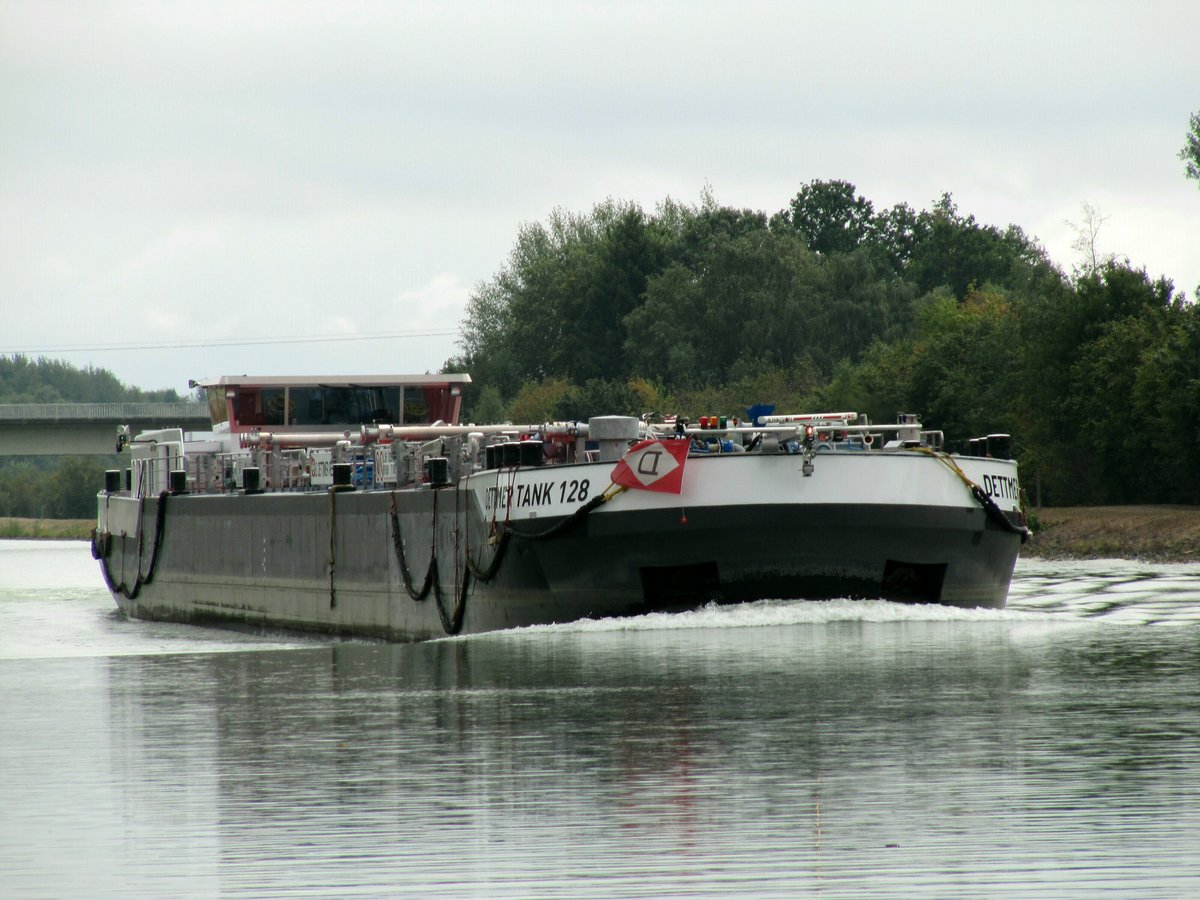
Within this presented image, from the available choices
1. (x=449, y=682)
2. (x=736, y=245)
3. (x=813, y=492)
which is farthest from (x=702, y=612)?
(x=736, y=245)

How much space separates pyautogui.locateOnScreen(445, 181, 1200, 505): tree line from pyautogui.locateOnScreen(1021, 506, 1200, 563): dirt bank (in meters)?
2.16

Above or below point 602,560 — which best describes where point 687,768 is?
below

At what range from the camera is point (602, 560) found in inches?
912

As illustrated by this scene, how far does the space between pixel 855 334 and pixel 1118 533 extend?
48.8 meters

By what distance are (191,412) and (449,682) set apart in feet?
210

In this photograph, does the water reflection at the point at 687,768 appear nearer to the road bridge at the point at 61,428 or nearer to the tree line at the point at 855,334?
the tree line at the point at 855,334

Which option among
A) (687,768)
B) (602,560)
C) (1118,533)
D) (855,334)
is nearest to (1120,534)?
(1118,533)

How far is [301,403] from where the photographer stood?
37031 millimetres

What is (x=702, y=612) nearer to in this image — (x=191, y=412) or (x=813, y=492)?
(x=813, y=492)

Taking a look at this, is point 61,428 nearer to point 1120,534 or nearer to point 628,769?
point 1120,534

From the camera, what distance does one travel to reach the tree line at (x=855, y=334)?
56656mm

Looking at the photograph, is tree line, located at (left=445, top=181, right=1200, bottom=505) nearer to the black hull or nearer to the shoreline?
the shoreline

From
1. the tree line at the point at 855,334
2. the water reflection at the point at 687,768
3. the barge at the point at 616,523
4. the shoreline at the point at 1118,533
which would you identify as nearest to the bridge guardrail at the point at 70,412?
the tree line at the point at 855,334

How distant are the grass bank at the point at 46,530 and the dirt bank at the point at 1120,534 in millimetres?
77400
